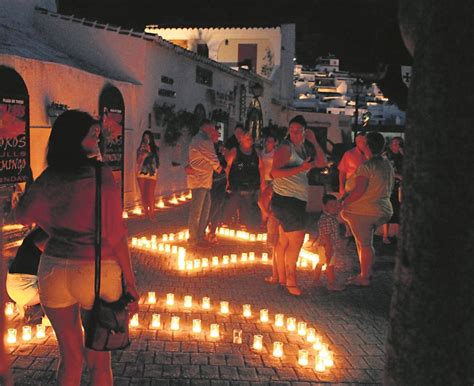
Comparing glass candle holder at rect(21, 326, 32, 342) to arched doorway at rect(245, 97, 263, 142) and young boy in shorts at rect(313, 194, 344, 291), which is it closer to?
young boy in shorts at rect(313, 194, 344, 291)

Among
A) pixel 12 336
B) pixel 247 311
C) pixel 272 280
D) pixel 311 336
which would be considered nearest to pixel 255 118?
pixel 272 280

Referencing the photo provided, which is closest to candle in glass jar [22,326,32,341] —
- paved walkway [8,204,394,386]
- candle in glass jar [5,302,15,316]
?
paved walkway [8,204,394,386]

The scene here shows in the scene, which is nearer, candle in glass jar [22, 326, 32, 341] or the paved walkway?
the paved walkway

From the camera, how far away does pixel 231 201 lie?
36.3 ft

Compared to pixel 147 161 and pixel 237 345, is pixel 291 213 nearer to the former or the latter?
pixel 237 345

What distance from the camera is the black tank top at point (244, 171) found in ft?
33.8

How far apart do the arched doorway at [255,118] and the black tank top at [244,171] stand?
15707 millimetres

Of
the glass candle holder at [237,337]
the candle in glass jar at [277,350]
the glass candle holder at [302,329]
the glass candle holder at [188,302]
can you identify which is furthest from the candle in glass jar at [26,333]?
the glass candle holder at [302,329]

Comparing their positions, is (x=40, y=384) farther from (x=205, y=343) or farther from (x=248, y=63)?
(x=248, y=63)

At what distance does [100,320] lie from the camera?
A: 3.29 meters

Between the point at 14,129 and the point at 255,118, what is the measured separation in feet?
57.3

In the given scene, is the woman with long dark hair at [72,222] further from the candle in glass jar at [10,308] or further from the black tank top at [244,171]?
the black tank top at [244,171]

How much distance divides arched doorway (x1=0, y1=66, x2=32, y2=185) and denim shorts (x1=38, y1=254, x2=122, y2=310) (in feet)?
24.9

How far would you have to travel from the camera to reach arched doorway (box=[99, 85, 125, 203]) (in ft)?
45.3
